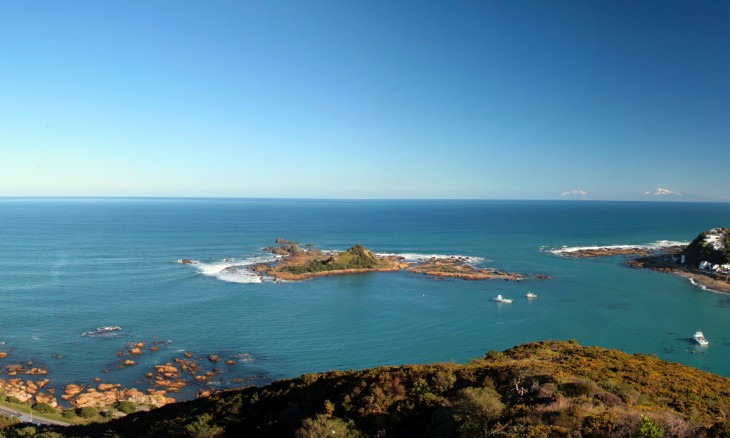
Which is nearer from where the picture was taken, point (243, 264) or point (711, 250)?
point (711, 250)

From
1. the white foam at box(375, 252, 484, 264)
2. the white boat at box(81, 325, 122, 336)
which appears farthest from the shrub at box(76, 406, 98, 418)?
the white foam at box(375, 252, 484, 264)

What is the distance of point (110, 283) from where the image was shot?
68688 millimetres

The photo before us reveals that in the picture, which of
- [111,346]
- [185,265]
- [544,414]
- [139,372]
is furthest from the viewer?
[185,265]

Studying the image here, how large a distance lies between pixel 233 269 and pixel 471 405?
72.5m

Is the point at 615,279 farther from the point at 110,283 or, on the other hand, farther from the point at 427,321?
the point at 110,283

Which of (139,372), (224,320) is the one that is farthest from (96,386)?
(224,320)

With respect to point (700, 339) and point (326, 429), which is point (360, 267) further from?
point (326, 429)

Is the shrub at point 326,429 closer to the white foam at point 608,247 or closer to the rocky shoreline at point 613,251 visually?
the rocky shoreline at point 613,251

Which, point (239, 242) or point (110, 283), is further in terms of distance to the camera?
point (239, 242)

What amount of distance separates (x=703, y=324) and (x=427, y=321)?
111 feet

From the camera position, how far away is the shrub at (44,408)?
31.5 metres

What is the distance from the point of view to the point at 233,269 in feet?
269

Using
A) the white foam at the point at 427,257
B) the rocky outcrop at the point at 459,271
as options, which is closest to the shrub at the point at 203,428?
the rocky outcrop at the point at 459,271

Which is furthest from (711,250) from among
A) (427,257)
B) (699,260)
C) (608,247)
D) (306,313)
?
(306,313)
